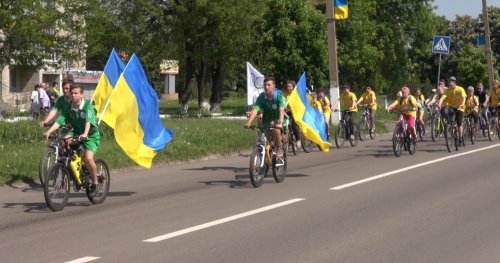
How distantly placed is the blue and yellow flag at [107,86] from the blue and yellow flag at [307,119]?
4.01m

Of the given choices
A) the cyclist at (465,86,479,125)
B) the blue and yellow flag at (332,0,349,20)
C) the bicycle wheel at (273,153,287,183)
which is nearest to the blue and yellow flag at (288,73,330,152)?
the bicycle wheel at (273,153,287,183)

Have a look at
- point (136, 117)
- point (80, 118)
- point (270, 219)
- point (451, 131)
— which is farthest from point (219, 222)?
point (451, 131)

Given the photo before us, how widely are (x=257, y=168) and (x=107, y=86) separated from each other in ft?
9.47

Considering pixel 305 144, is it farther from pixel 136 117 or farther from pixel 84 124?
pixel 84 124

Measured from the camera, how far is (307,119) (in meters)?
18.0

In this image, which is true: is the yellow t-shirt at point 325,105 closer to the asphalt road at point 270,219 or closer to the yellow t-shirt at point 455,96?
the yellow t-shirt at point 455,96

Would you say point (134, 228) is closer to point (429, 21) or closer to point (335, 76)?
point (335, 76)

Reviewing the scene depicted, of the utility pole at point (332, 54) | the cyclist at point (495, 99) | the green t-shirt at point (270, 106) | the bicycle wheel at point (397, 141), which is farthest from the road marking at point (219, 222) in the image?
the utility pole at point (332, 54)

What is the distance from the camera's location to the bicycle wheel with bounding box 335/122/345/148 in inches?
950

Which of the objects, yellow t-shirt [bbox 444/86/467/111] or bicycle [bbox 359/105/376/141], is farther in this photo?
bicycle [bbox 359/105/376/141]

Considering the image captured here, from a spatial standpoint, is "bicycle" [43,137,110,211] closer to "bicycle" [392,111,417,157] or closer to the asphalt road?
→ the asphalt road

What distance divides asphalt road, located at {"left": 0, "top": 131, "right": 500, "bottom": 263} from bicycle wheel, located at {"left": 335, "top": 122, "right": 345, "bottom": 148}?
21.7ft

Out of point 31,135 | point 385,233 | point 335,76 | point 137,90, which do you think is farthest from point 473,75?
point 385,233

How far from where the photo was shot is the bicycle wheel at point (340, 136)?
24.1 metres
